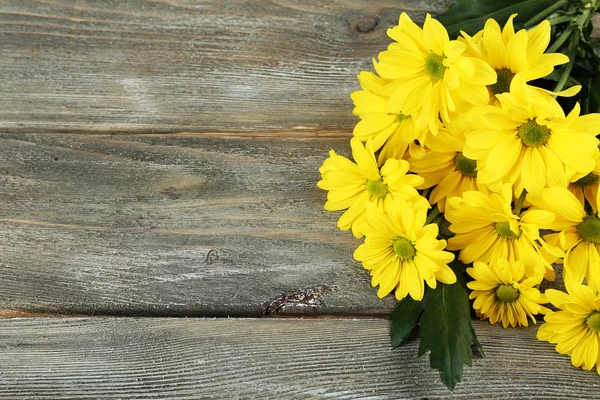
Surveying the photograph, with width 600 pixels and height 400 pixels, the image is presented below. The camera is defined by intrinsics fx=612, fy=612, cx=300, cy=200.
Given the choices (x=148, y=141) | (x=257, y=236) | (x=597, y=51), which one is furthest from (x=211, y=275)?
(x=597, y=51)

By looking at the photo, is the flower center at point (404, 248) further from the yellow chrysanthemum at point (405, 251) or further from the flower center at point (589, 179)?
the flower center at point (589, 179)

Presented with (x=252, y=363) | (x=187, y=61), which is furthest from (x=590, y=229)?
(x=187, y=61)

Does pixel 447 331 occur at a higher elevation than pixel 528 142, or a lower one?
lower

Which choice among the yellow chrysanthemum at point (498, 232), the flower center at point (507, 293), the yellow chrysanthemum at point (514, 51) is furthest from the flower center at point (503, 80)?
the flower center at point (507, 293)

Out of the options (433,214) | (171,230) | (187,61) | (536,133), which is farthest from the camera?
(187,61)

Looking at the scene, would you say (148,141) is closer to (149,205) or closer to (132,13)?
(149,205)

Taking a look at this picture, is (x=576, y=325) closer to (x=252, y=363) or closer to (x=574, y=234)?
(x=574, y=234)
